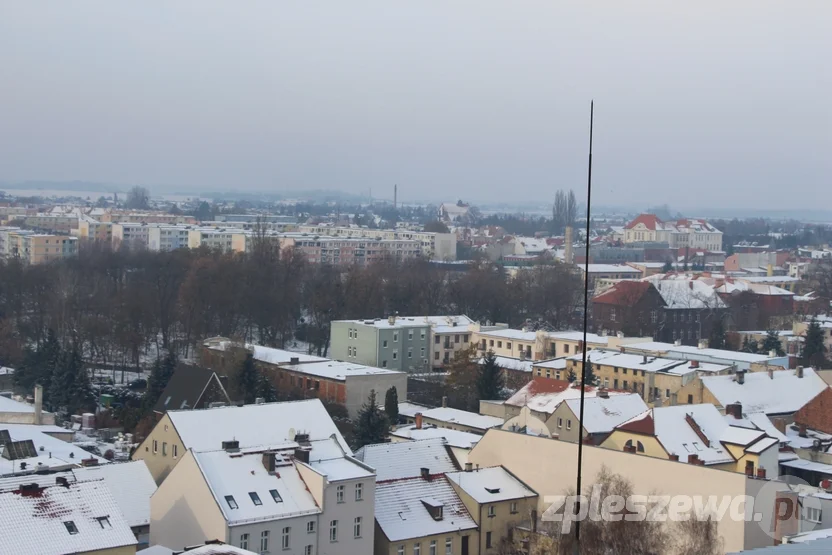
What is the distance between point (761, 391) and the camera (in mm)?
21141

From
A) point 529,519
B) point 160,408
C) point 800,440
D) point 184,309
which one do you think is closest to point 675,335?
point 184,309

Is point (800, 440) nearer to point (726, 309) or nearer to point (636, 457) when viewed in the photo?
point (636, 457)

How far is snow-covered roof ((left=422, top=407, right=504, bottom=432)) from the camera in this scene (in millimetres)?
20281

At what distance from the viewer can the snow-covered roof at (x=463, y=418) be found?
20281 mm

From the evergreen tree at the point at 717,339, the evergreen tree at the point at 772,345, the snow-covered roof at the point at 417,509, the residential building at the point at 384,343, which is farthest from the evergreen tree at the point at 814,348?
the snow-covered roof at the point at 417,509

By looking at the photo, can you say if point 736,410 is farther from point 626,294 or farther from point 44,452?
point 626,294

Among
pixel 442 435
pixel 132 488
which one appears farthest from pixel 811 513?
pixel 132 488

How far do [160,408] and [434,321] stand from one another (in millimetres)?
13814

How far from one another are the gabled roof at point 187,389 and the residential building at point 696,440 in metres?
7.29

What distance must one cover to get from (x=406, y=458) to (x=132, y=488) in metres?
3.60

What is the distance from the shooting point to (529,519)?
14.7 meters

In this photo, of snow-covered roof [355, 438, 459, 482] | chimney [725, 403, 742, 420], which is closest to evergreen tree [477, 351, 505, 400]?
chimney [725, 403, 742, 420]

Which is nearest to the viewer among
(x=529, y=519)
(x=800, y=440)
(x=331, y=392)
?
(x=529, y=519)

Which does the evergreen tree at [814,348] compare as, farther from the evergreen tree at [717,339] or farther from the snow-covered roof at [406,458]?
the snow-covered roof at [406,458]
